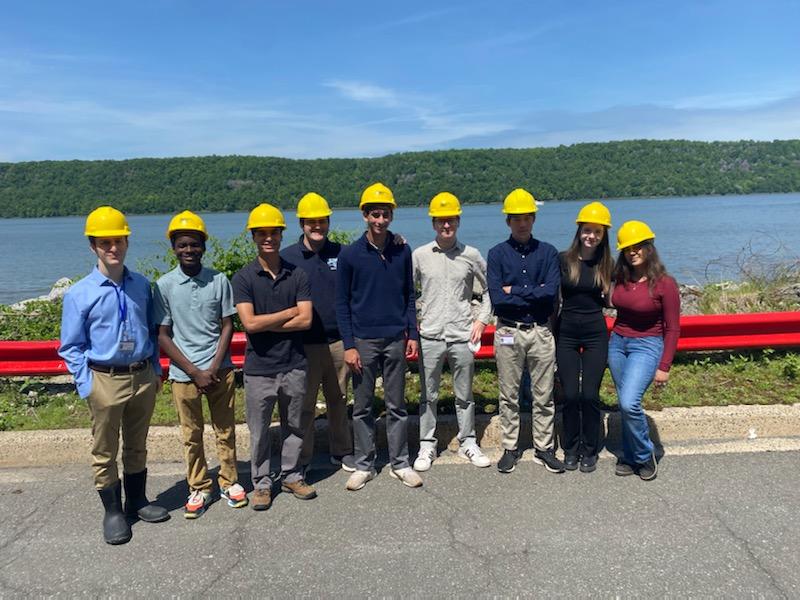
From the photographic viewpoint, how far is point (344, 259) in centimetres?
421

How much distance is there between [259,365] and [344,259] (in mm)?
936

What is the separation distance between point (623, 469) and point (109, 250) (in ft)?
12.2

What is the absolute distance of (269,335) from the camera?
400 cm

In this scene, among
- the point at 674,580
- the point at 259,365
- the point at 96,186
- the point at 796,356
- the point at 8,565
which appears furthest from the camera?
the point at 96,186

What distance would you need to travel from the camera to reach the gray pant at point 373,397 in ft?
14.2

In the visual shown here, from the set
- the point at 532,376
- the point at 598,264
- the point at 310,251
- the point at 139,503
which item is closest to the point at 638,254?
the point at 598,264

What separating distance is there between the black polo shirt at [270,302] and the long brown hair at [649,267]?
2.26 m

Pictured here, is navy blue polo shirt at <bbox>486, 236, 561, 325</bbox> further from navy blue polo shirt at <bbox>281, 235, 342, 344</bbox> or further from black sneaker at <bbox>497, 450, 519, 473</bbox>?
navy blue polo shirt at <bbox>281, 235, 342, 344</bbox>

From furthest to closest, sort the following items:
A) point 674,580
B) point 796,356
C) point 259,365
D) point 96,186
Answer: point 96,186, point 796,356, point 259,365, point 674,580

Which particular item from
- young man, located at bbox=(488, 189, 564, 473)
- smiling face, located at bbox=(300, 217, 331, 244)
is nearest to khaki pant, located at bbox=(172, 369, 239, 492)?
smiling face, located at bbox=(300, 217, 331, 244)

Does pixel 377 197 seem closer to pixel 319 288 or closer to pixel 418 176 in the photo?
pixel 319 288

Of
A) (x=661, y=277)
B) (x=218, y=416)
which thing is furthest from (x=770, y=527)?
(x=218, y=416)

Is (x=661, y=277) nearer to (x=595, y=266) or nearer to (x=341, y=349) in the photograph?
(x=595, y=266)

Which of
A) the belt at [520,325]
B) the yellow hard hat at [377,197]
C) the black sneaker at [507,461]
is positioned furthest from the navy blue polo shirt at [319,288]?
the black sneaker at [507,461]
